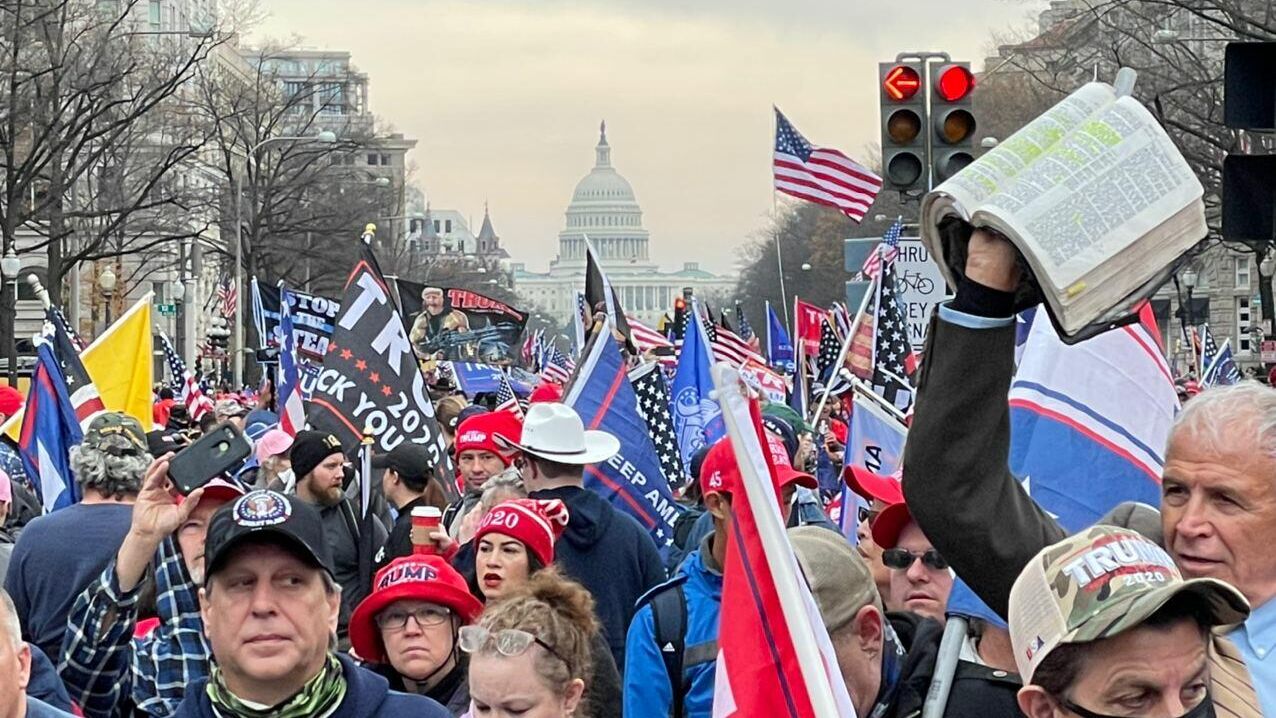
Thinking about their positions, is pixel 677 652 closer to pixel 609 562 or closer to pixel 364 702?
pixel 364 702

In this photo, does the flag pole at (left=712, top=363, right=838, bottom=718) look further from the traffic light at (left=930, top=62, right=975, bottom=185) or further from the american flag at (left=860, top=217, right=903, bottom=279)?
the traffic light at (left=930, top=62, right=975, bottom=185)

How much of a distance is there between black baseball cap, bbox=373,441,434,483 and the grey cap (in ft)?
16.8

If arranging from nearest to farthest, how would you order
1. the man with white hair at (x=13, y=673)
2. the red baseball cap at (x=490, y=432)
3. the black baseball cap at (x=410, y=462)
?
the man with white hair at (x=13, y=673), the black baseball cap at (x=410, y=462), the red baseball cap at (x=490, y=432)

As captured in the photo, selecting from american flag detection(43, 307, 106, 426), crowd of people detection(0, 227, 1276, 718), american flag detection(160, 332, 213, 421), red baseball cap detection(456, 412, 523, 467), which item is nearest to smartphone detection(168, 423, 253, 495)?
crowd of people detection(0, 227, 1276, 718)

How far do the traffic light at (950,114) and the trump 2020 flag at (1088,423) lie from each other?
Result: 889 centimetres

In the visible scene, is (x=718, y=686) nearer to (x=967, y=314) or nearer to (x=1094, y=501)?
(x=967, y=314)

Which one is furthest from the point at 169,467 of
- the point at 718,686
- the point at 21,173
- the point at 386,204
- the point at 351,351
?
the point at 386,204

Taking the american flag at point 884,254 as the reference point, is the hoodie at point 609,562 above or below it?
below

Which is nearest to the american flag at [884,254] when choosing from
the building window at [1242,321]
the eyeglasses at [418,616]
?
the eyeglasses at [418,616]

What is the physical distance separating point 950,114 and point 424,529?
7479 millimetres

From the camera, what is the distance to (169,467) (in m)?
6.02

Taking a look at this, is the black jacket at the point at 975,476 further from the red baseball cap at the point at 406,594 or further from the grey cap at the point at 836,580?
the red baseball cap at the point at 406,594

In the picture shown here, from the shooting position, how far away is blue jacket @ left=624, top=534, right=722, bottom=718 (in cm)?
559

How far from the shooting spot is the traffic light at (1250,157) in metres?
7.84
